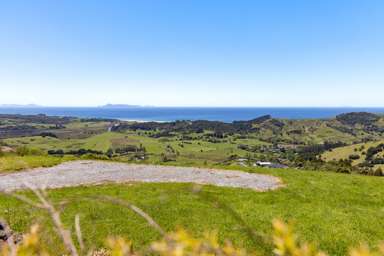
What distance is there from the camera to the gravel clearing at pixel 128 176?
781 inches

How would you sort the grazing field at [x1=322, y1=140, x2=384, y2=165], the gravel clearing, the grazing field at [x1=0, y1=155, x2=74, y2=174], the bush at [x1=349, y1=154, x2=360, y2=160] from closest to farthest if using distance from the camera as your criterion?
the gravel clearing, the grazing field at [x1=0, y1=155, x2=74, y2=174], the bush at [x1=349, y1=154, x2=360, y2=160], the grazing field at [x1=322, y1=140, x2=384, y2=165]

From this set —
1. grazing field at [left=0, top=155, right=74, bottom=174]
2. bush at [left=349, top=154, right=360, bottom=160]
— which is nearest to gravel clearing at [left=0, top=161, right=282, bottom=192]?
grazing field at [left=0, top=155, right=74, bottom=174]

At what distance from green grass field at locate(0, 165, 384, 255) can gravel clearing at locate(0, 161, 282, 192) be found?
68.9 inches

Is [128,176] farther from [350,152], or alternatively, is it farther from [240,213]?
[350,152]

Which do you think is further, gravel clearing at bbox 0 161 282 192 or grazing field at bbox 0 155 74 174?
grazing field at bbox 0 155 74 174

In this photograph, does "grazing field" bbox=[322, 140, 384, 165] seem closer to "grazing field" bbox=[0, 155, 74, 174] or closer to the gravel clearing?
the gravel clearing

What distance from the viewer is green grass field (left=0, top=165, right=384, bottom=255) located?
12055 millimetres

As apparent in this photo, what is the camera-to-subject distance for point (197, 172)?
24984 millimetres

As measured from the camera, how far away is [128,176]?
22312mm

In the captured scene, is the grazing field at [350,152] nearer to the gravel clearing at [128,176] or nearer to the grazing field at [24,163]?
the gravel clearing at [128,176]

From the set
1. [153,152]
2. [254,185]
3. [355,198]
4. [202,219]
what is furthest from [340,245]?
[153,152]

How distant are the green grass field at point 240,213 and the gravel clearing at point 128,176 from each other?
1.75 m

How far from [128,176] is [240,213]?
10755 millimetres

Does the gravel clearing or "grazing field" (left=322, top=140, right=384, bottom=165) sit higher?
the gravel clearing
